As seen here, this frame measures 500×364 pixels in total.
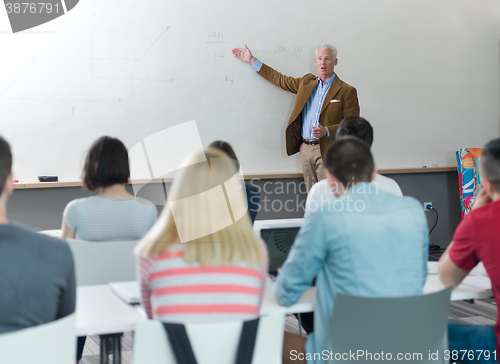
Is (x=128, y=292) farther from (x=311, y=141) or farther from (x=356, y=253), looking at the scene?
(x=311, y=141)

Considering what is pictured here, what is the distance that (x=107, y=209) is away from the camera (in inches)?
80.3

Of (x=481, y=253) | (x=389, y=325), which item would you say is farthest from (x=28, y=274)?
(x=481, y=253)

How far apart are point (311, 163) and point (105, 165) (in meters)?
2.51

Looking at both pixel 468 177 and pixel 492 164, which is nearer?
pixel 492 164

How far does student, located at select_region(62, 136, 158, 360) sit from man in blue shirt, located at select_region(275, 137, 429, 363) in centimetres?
82

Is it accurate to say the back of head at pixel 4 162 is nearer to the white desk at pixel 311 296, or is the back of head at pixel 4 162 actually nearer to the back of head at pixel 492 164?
the white desk at pixel 311 296

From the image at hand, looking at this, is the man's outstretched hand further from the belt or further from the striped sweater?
the striped sweater

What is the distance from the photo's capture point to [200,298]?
4.02 ft

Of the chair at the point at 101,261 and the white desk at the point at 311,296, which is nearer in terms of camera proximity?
the white desk at the point at 311,296

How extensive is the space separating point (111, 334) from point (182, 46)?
3.10 m

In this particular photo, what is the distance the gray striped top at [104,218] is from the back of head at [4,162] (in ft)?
2.73

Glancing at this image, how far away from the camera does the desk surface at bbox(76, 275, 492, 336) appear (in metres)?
1.32

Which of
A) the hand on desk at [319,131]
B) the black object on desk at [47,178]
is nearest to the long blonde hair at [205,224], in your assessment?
the black object on desk at [47,178]

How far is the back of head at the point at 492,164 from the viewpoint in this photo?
1.65m
